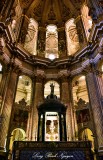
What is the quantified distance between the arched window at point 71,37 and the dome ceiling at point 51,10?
0.98 meters

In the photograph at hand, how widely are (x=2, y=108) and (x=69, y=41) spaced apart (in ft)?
43.6

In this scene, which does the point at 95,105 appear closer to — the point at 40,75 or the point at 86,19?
the point at 40,75

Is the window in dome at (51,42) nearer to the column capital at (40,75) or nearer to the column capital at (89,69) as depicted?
the column capital at (40,75)

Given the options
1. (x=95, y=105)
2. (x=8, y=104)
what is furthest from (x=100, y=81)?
(x=8, y=104)

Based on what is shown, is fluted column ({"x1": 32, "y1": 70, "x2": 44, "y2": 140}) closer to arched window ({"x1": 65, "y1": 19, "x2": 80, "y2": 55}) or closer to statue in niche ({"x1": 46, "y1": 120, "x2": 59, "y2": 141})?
statue in niche ({"x1": 46, "y1": 120, "x2": 59, "y2": 141})

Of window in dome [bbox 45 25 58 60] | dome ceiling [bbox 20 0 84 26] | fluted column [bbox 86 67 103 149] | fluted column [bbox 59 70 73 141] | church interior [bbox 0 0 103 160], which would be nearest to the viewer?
church interior [bbox 0 0 103 160]

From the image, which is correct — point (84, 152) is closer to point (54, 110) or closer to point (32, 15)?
point (54, 110)

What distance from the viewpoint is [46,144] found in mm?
11312

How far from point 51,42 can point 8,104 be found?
1187cm

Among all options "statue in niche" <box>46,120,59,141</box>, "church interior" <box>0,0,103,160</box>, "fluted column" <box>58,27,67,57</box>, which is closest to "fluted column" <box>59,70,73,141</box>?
"church interior" <box>0,0,103,160</box>

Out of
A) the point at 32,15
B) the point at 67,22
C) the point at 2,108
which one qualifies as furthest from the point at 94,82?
the point at 32,15

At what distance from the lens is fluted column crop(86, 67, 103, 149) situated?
1336 centimetres

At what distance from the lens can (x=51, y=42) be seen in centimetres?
2303

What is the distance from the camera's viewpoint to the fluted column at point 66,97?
14900 mm
